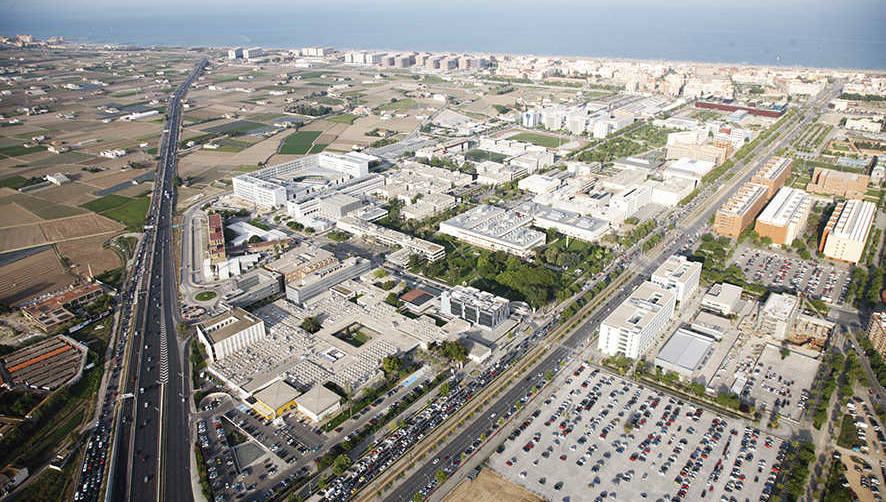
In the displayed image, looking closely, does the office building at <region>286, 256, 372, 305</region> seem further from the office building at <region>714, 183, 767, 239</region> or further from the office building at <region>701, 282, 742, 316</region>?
the office building at <region>714, 183, 767, 239</region>

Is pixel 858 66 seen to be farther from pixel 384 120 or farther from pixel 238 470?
pixel 238 470

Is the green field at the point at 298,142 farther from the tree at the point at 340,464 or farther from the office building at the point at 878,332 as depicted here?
the office building at the point at 878,332

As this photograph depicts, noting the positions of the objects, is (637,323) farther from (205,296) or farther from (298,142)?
(298,142)

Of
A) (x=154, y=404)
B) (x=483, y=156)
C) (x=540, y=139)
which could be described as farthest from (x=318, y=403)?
(x=540, y=139)

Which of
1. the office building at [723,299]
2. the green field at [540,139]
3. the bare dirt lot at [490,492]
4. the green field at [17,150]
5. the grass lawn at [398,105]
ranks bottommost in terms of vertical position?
the bare dirt lot at [490,492]

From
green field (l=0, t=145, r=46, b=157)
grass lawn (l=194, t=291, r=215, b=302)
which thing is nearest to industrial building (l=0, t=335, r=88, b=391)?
grass lawn (l=194, t=291, r=215, b=302)

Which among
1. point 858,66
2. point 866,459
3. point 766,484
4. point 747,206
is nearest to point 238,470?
point 766,484

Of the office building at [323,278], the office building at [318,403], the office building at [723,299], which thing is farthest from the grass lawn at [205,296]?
the office building at [723,299]
